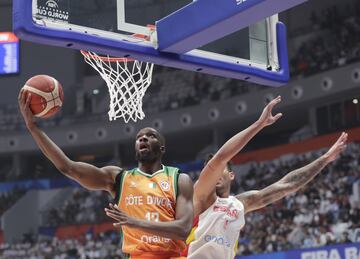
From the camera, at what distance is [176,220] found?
3682 millimetres

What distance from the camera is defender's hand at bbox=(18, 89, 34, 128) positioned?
3.71 meters

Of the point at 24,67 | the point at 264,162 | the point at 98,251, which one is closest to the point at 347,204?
the point at 264,162

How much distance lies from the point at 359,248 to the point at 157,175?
780 cm

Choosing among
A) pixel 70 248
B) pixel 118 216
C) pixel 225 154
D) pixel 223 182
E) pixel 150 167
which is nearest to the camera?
pixel 118 216

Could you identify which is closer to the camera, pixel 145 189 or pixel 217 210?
pixel 145 189

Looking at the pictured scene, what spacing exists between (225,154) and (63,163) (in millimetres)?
1138

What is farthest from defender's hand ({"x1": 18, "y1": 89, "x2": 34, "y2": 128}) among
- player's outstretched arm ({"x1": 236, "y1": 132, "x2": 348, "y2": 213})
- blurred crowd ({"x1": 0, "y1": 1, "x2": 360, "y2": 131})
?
blurred crowd ({"x1": 0, "y1": 1, "x2": 360, "y2": 131})

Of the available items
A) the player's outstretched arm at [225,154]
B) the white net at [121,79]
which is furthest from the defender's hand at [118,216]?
the white net at [121,79]

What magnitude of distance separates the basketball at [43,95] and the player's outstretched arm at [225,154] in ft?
3.61

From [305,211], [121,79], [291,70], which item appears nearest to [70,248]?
[305,211]

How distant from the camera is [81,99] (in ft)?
85.9

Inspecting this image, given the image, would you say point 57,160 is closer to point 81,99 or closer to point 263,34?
point 263,34

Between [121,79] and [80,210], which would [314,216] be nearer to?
[121,79]

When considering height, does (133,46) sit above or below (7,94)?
below
